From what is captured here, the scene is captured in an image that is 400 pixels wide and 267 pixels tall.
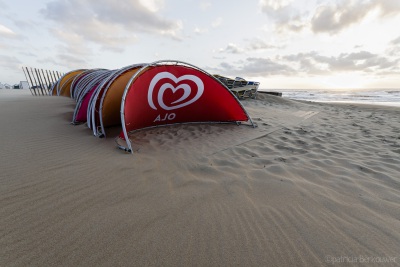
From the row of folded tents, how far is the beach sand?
100 cm

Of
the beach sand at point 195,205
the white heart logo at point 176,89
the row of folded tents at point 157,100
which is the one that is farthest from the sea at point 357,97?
the beach sand at point 195,205

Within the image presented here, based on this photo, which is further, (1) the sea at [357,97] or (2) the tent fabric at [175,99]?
(1) the sea at [357,97]

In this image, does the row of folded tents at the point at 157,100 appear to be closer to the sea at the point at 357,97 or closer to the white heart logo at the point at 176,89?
the white heart logo at the point at 176,89

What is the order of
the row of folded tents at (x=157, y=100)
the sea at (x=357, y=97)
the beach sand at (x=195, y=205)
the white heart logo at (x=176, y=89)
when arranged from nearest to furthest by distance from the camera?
the beach sand at (x=195, y=205)
the row of folded tents at (x=157, y=100)
the white heart logo at (x=176, y=89)
the sea at (x=357, y=97)

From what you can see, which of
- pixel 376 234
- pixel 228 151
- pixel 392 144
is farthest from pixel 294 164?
pixel 392 144

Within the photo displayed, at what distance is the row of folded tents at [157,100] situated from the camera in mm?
4391

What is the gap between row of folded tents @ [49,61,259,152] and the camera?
14.4 feet

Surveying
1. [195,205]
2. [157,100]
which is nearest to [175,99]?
[157,100]

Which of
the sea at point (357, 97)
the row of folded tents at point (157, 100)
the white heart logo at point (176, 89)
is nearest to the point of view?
the row of folded tents at point (157, 100)

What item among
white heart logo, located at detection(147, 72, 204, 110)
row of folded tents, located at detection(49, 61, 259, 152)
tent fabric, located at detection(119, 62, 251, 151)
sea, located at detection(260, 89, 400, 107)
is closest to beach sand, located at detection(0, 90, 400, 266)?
row of folded tents, located at detection(49, 61, 259, 152)

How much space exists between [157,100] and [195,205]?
11.0ft

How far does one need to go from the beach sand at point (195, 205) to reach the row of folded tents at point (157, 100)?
3.27 feet

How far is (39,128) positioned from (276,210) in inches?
217

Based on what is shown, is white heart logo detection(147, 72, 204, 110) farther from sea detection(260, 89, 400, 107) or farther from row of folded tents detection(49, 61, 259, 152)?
sea detection(260, 89, 400, 107)
